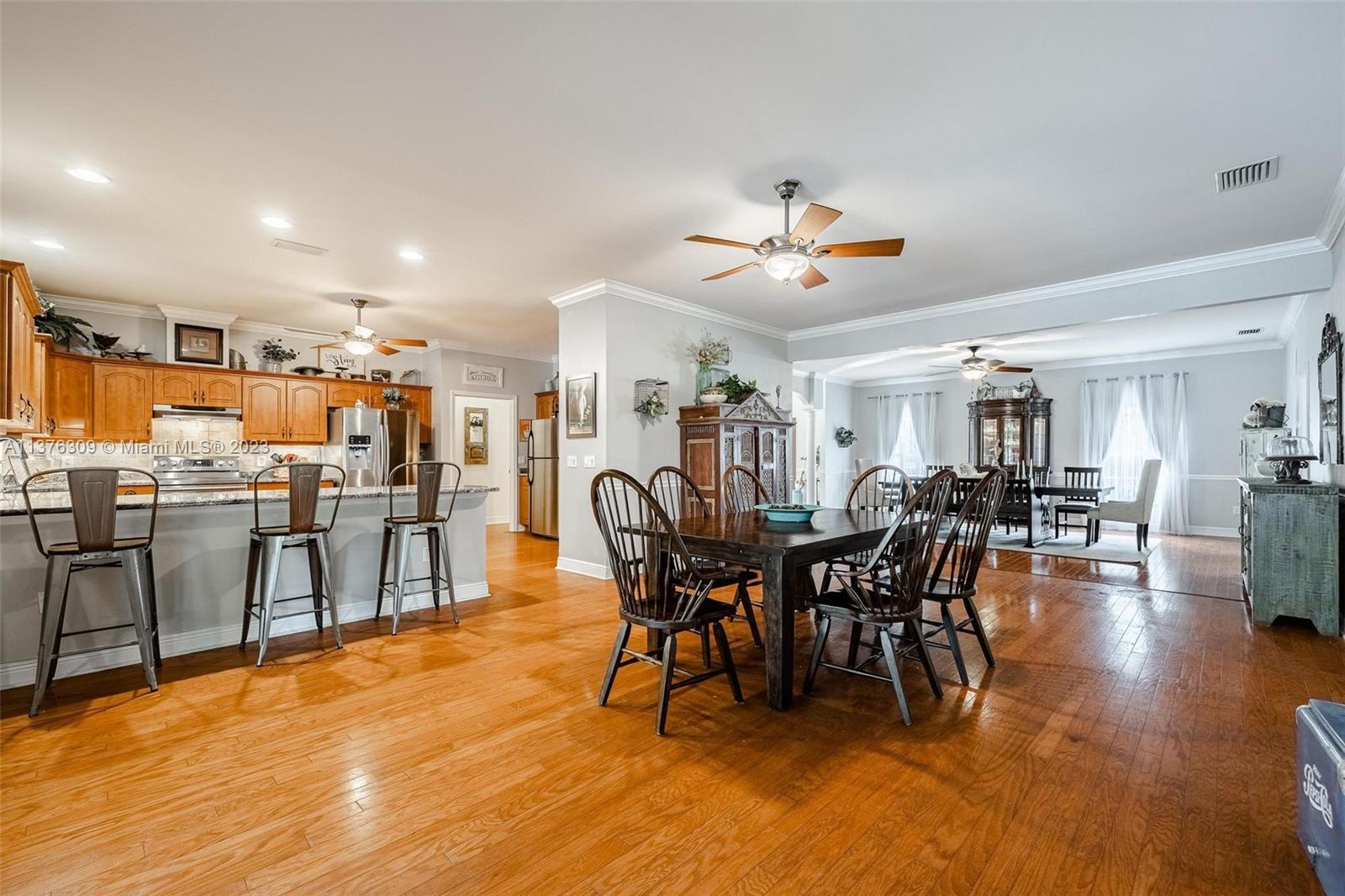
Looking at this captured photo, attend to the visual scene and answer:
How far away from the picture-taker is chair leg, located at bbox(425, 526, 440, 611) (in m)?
4.09

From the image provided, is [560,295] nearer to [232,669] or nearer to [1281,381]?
[232,669]

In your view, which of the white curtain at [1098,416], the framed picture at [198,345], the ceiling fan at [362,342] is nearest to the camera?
the ceiling fan at [362,342]

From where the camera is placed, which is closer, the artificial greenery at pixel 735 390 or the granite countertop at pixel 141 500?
the granite countertop at pixel 141 500

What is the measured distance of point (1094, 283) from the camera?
201 inches

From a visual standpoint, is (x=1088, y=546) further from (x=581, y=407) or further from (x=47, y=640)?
(x=47, y=640)

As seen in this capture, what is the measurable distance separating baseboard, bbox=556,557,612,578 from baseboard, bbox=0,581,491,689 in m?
1.44

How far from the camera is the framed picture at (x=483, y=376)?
8.16 metres

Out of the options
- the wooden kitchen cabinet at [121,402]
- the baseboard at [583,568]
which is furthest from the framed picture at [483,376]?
the baseboard at [583,568]

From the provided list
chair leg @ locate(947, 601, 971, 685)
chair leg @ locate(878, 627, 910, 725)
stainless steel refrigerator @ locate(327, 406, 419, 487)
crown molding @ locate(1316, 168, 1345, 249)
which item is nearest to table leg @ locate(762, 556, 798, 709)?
chair leg @ locate(878, 627, 910, 725)

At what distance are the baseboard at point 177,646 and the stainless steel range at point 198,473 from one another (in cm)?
314

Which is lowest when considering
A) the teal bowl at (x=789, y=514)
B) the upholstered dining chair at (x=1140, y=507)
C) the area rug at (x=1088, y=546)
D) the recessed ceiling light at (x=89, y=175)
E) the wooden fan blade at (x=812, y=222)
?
the area rug at (x=1088, y=546)

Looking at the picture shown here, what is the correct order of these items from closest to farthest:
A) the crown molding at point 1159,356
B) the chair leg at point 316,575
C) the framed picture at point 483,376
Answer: the chair leg at point 316,575 → the crown molding at point 1159,356 → the framed picture at point 483,376

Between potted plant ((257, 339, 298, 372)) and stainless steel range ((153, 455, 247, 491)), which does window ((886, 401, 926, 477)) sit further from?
stainless steel range ((153, 455, 247, 491))

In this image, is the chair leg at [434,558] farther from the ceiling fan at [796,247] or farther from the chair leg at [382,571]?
the ceiling fan at [796,247]
